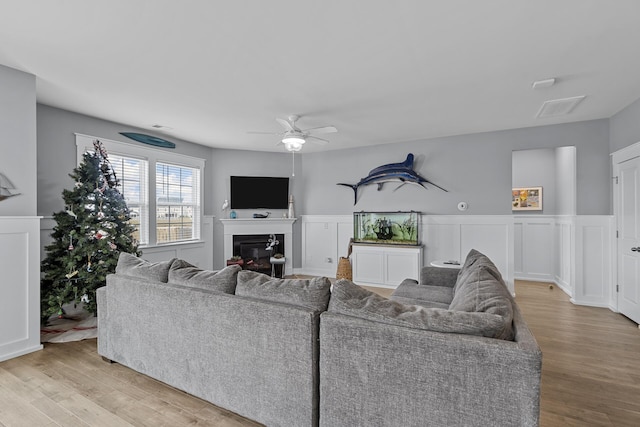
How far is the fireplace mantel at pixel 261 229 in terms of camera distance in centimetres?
607

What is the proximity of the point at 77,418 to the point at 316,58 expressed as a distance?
115 inches

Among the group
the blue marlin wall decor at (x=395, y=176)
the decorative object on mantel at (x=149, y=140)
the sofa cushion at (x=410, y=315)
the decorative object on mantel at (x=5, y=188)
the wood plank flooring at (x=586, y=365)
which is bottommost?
the wood plank flooring at (x=586, y=365)

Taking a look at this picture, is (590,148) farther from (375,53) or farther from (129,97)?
(129,97)

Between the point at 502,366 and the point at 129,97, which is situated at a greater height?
the point at 129,97

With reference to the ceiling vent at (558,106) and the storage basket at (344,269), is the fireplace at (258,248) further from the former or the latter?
the ceiling vent at (558,106)

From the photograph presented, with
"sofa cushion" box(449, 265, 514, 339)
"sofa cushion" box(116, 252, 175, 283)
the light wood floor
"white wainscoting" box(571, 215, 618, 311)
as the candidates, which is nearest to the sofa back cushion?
"sofa cushion" box(449, 265, 514, 339)

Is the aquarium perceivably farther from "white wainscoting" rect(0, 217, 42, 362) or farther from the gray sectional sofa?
"white wainscoting" rect(0, 217, 42, 362)

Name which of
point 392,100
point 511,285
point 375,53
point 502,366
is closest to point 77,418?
point 502,366

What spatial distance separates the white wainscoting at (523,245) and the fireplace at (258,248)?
0.59m

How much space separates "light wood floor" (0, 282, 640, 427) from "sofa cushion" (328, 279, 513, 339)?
38.8 inches

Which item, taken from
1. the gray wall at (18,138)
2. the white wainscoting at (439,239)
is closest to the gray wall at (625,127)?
the white wainscoting at (439,239)

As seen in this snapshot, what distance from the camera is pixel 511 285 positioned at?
4871 millimetres

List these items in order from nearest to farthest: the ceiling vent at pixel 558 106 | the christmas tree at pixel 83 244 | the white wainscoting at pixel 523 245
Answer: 1. the christmas tree at pixel 83 244
2. the ceiling vent at pixel 558 106
3. the white wainscoting at pixel 523 245

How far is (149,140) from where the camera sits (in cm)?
482
